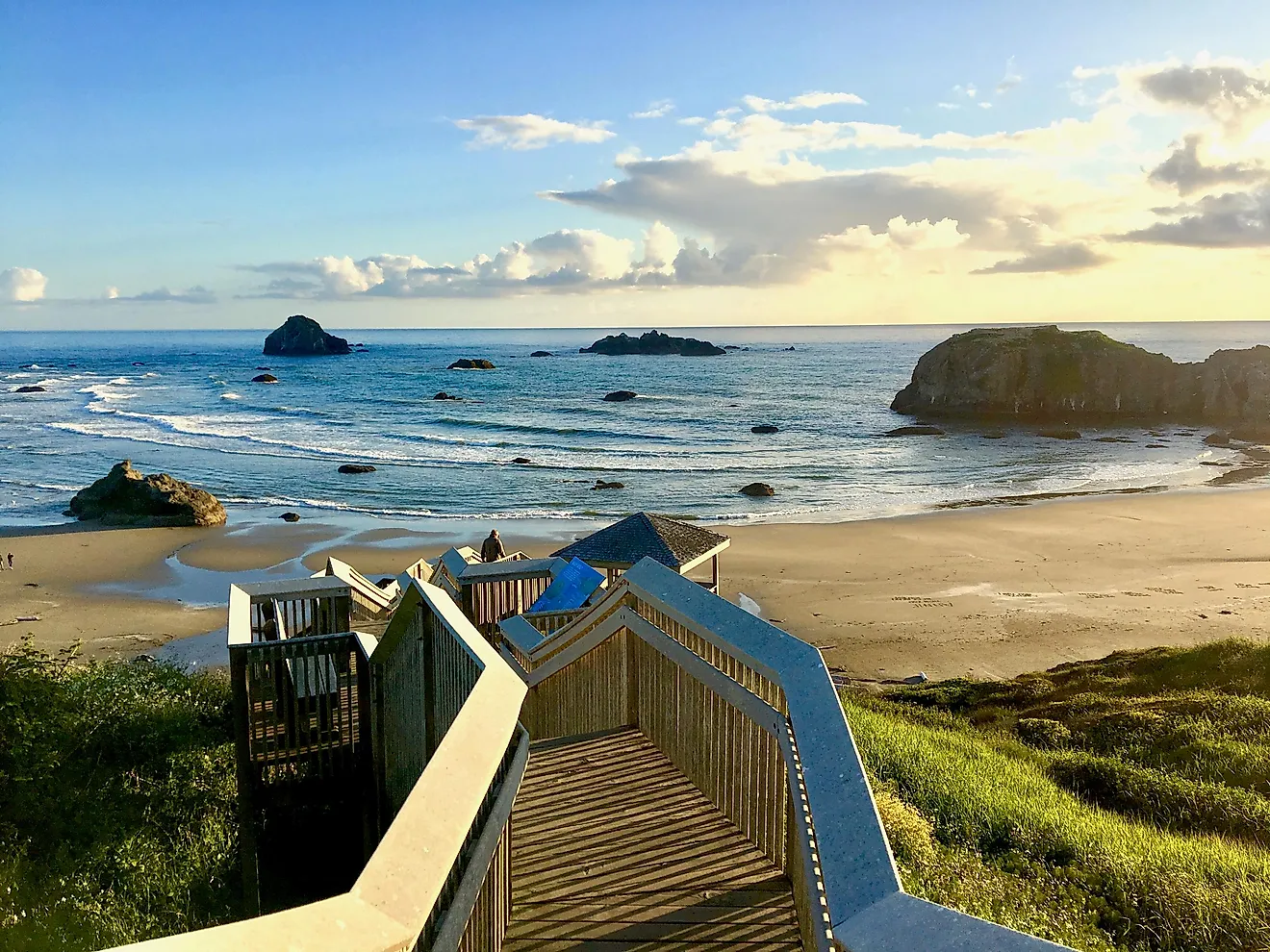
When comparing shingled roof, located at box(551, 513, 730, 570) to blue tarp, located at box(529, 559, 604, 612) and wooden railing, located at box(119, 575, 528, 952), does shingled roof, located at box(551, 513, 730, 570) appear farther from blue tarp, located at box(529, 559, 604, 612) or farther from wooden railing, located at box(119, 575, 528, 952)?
wooden railing, located at box(119, 575, 528, 952)

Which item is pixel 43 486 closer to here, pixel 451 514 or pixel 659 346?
pixel 451 514

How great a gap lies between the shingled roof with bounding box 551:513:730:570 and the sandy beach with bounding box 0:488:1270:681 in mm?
3713

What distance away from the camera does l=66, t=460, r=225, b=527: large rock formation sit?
103ft

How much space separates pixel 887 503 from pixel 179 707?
29.1m

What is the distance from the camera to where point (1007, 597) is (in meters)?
22.8

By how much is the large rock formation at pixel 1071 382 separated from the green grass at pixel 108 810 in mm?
66151

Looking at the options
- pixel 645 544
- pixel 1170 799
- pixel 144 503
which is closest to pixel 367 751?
pixel 1170 799

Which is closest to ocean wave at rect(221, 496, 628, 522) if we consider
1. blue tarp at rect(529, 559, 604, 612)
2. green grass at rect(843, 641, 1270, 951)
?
green grass at rect(843, 641, 1270, 951)

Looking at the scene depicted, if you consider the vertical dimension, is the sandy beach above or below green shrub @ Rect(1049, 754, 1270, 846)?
below

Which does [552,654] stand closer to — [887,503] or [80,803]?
[80,803]

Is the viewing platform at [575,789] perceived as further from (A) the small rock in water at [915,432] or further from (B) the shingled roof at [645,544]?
(A) the small rock in water at [915,432]

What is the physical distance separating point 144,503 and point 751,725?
31.5 m

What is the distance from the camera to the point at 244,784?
7535mm

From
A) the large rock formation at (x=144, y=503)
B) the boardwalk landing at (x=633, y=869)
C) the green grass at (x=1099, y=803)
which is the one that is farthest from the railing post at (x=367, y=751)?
the large rock formation at (x=144, y=503)
